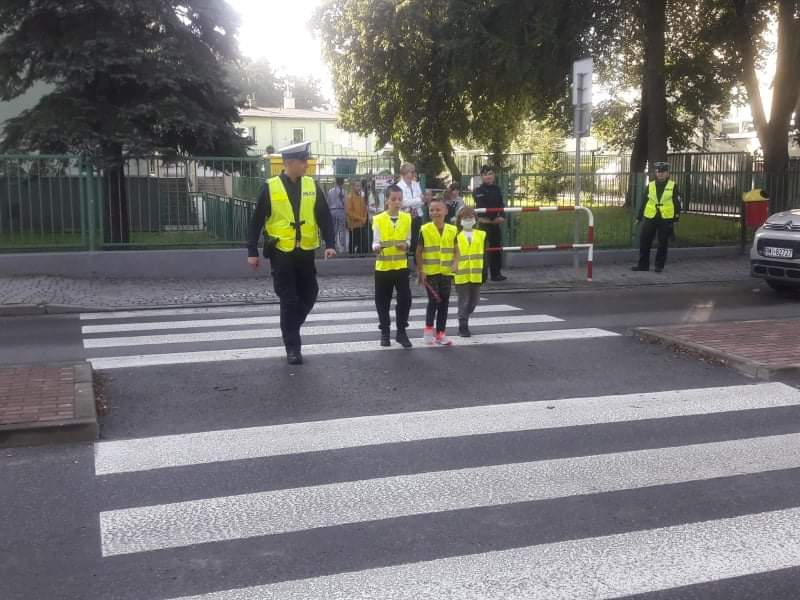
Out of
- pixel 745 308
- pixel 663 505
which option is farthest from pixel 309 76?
pixel 663 505

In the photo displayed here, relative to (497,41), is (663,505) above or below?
below

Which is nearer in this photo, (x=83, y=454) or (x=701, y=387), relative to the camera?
(x=83, y=454)

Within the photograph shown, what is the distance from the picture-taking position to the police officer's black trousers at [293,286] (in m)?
8.32

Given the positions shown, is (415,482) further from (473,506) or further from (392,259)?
(392,259)

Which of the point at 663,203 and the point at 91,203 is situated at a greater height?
the point at 91,203

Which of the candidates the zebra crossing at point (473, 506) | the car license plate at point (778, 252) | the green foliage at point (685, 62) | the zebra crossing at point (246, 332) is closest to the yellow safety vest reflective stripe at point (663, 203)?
the car license plate at point (778, 252)

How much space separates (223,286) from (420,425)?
882cm

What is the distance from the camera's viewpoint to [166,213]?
1566 centimetres

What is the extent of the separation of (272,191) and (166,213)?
26.0ft

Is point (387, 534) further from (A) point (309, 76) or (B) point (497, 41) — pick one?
(A) point (309, 76)

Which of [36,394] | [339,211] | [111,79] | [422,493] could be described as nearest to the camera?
[422,493]

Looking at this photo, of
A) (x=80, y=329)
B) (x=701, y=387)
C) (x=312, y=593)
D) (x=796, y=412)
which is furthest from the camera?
(x=80, y=329)

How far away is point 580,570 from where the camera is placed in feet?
13.4

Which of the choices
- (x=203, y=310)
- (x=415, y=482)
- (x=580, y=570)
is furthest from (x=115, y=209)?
(x=580, y=570)
